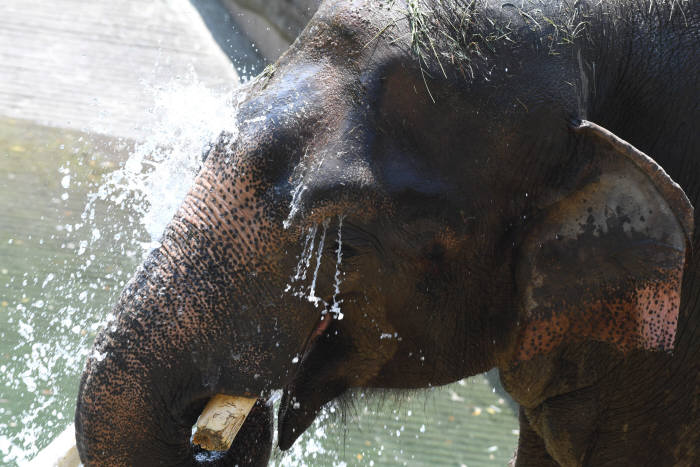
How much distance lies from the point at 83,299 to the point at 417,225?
148 inches

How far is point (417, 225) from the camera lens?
2113mm

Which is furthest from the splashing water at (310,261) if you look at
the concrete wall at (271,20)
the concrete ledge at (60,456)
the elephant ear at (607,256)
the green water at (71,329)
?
the concrete wall at (271,20)

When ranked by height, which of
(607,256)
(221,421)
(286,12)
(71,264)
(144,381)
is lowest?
(71,264)

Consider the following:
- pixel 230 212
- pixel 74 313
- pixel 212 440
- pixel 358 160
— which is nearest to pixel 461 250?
pixel 358 160

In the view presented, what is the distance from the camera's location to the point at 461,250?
85.8 inches

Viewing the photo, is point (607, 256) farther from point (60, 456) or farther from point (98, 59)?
point (98, 59)

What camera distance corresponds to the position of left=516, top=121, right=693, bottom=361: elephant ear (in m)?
2.01

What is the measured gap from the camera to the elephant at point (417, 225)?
2.00m

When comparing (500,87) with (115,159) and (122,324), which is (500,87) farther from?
(115,159)

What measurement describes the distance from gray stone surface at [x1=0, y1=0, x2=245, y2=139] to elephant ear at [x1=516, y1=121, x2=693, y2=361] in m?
5.81

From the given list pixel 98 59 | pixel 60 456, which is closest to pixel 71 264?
pixel 60 456

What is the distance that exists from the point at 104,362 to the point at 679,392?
4.70 feet

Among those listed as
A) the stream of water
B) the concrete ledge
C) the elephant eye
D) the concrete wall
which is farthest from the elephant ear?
the concrete wall

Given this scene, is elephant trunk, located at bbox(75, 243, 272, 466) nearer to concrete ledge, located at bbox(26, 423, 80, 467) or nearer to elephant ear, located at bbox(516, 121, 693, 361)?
elephant ear, located at bbox(516, 121, 693, 361)
